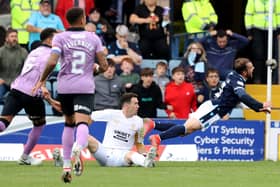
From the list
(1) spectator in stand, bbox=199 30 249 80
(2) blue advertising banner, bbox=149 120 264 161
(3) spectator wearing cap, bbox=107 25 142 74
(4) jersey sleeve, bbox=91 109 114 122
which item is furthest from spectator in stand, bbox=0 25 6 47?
(4) jersey sleeve, bbox=91 109 114 122

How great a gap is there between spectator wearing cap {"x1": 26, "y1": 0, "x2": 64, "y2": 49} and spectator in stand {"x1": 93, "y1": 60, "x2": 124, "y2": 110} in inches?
55.9

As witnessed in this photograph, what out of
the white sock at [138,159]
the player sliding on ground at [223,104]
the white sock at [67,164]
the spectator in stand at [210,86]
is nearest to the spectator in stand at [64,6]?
the spectator in stand at [210,86]

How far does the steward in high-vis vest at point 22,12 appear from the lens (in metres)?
22.1

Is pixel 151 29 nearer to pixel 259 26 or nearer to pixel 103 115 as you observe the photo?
pixel 259 26

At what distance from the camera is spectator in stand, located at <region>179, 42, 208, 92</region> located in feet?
72.5

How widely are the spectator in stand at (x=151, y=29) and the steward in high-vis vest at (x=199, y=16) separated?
58 centimetres

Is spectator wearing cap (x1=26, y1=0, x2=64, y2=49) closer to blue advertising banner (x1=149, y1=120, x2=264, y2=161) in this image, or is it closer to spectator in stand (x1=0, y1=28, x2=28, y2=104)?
spectator in stand (x1=0, y1=28, x2=28, y2=104)

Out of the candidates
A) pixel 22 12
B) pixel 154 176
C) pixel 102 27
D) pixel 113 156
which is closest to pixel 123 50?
pixel 102 27

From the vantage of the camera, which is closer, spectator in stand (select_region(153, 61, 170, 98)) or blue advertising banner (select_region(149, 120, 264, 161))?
blue advertising banner (select_region(149, 120, 264, 161))

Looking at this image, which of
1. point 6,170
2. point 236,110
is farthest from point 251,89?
point 6,170

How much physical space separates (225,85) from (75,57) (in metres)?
4.39

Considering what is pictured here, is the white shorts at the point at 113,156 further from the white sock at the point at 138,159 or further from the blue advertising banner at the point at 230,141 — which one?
the blue advertising banner at the point at 230,141

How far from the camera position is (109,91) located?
21125 millimetres

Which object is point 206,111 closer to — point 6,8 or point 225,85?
point 225,85
